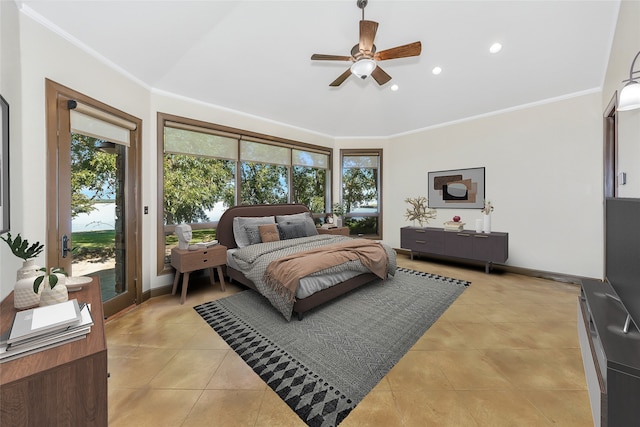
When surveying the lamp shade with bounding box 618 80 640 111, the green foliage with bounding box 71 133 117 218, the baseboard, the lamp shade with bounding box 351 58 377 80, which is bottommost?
the baseboard

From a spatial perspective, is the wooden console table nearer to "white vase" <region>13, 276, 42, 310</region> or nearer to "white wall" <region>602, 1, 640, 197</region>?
"white vase" <region>13, 276, 42, 310</region>

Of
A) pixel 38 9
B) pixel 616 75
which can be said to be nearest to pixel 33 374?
pixel 38 9

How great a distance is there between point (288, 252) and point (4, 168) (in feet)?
7.73

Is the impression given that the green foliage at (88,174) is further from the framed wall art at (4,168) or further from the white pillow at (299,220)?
the white pillow at (299,220)

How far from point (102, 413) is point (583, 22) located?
16.6ft

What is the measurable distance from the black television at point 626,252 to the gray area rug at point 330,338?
1.36 meters

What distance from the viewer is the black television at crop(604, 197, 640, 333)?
3.97 ft

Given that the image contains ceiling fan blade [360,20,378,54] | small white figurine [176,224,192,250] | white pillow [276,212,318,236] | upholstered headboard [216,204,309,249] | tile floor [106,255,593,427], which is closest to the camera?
tile floor [106,255,593,427]

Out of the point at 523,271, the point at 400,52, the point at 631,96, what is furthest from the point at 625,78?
the point at 523,271

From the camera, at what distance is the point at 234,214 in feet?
13.2

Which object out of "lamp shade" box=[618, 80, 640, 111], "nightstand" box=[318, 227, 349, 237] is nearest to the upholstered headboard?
"nightstand" box=[318, 227, 349, 237]

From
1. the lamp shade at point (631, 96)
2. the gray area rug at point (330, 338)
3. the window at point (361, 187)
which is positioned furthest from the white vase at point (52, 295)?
the window at point (361, 187)

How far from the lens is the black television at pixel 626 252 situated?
121 centimetres

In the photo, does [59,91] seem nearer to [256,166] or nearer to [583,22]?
[256,166]
